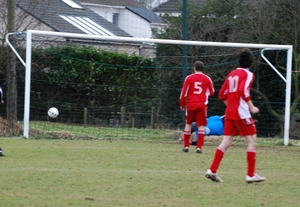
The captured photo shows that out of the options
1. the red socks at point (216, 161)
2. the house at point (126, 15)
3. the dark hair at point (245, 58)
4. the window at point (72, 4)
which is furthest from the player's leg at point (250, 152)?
the house at point (126, 15)

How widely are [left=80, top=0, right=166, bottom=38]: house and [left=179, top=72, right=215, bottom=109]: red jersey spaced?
33023mm

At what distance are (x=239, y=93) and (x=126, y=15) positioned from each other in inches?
1600

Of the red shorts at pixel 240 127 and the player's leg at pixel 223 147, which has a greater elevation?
the red shorts at pixel 240 127

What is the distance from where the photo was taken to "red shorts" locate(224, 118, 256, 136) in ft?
29.8

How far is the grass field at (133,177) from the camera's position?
7609 millimetres

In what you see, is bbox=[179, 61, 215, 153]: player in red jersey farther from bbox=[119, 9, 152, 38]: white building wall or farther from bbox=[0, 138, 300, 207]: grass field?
Answer: bbox=[119, 9, 152, 38]: white building wall

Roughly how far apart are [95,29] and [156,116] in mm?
22441

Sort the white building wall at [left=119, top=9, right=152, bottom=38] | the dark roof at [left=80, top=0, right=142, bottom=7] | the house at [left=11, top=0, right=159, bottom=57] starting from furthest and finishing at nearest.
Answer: the white building wall at [left=119, top=9, right=152, bottom=38] < the dark roof at [left=80, top=0, right=142, bottom=7] < the house at [left=11, top=0, right=159, bottom=57]

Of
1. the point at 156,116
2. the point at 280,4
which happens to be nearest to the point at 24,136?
the point at 156,116

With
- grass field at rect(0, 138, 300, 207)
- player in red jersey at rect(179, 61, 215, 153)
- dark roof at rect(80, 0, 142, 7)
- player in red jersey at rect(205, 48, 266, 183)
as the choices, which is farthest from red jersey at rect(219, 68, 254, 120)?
dark roof at rect(80, 0, 142, 7)

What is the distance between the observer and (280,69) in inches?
794

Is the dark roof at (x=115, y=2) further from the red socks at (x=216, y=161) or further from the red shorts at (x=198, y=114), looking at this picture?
the red socks at (x=216, y=161)

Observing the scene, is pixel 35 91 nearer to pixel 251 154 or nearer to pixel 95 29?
pixel 251 154

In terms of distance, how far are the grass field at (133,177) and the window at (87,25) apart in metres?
25.2
